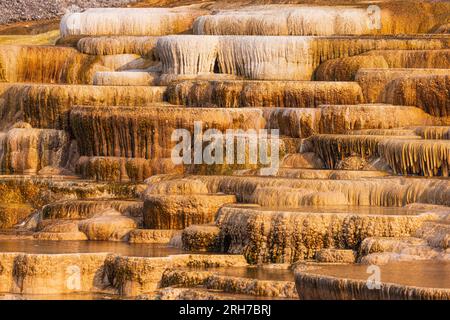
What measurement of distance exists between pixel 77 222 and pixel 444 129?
22.3ft

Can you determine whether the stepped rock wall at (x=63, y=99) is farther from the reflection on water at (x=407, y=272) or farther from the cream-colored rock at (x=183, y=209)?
the reflection on water at (x=407, y=272)

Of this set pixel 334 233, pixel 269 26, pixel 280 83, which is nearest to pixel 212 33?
pixel 269 26

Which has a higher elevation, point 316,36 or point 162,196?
point 316,36

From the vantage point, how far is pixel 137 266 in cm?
2203

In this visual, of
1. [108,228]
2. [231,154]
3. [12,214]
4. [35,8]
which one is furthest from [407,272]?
[35,8]

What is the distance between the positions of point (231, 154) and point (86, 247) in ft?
15.4

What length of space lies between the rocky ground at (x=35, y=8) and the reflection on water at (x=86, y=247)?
25721mm

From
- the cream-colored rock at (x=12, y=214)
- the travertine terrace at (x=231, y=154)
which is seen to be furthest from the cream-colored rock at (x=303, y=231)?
the cream-colored rock at (x=12, y=214)

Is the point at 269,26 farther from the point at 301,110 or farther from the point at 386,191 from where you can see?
the point at 386,191

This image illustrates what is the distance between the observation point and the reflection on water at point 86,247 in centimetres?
2325

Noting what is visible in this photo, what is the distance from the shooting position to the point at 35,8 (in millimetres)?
50375

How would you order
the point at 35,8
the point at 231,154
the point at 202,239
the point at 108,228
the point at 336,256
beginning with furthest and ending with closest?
the point at 35,8 < the point at 231,154 < the point at 108,228 < the point at 202,239 < the point at 336,256

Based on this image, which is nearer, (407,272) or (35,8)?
(407,272)

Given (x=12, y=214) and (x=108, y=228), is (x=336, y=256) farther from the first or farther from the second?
(x=12, y=214)
